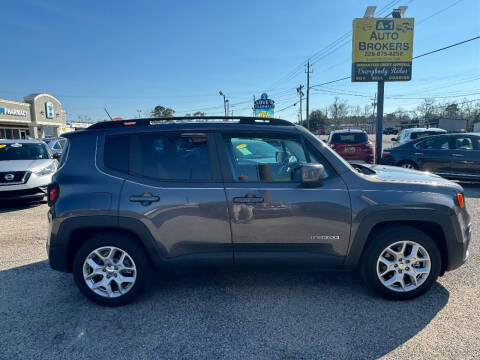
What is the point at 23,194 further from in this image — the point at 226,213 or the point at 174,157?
the point at 226,213

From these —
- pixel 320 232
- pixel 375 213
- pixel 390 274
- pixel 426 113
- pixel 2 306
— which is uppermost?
pixel 426 113

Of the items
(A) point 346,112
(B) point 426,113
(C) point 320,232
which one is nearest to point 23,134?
(C) point 320,232

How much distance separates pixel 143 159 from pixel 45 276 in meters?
2.10

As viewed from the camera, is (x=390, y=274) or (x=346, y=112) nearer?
(x=390, y=274)

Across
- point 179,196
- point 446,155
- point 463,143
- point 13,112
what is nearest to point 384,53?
point 463,143

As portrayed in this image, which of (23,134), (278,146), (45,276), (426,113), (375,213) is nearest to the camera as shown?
(375,213)

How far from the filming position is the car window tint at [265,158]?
2.95 metres

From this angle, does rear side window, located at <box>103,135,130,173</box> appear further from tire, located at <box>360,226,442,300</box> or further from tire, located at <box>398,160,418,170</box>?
tire, located at <box>398,160,418,170</box>

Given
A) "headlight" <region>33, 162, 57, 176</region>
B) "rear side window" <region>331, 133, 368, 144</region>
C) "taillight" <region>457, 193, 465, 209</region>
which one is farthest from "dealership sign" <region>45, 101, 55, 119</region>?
"taillight" <region>457, 193, 465, 209</region>

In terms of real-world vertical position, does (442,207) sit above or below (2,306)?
above

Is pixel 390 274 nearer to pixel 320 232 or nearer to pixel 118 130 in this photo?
pixel 320 232

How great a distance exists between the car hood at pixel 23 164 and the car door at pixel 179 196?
18.8ft

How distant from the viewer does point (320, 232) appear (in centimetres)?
285

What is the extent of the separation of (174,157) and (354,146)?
972 cm
